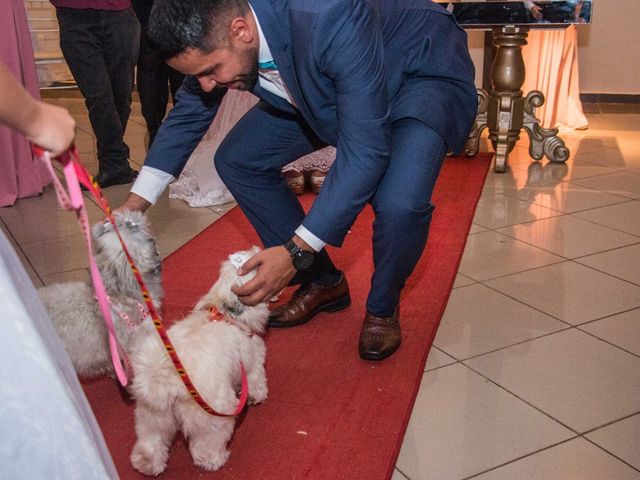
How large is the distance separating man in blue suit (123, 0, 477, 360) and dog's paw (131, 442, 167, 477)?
16.9 inches

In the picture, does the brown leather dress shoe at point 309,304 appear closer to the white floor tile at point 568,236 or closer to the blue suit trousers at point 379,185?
the blue suit trousers at point 379,185

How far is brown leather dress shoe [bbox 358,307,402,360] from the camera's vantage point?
2.05 m

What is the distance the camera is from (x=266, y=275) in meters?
1.58

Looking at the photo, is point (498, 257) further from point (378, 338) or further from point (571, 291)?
point (378, 338)

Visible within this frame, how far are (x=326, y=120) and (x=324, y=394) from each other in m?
0.77

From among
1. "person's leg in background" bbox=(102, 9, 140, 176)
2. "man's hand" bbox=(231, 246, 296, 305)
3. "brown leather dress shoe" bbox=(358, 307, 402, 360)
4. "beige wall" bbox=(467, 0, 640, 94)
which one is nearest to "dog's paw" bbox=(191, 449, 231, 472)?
"man's hand" bbox=(231, 246, 296, 305)

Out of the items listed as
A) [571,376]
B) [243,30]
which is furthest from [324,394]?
[243,30]

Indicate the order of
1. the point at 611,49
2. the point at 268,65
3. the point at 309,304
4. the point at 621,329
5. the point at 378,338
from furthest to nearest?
the point at 611,49 → the point at 309,304 → the point at 621,329 → the point at 378,338 → the point at 268,65

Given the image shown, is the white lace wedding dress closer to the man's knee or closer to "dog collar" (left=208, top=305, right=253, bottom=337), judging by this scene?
the man's knee

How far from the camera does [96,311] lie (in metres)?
1.88

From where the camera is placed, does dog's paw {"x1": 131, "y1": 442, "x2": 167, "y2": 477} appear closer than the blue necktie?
Yes

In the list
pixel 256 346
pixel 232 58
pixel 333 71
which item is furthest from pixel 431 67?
pixel 256 346

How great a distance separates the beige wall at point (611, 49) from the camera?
18.2 feet

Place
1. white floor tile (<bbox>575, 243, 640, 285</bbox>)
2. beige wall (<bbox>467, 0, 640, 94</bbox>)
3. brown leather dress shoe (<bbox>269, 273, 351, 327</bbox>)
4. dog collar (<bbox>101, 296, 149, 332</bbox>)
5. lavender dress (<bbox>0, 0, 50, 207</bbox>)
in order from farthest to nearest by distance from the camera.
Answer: beige wall (<bbox>467, 0, 640, 94</bbox>)
lavender dress (<bbox>0, 0, 50, 207</bbox>)
white floor tile (<bbox>575, 243, 640, 285</bbox>)
brown leather dress shoe (<bbox>269, 273, 351, 327</bbox>)
dog collar (<bbox>101, 296, 149, 332</bbox>)
